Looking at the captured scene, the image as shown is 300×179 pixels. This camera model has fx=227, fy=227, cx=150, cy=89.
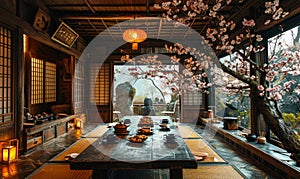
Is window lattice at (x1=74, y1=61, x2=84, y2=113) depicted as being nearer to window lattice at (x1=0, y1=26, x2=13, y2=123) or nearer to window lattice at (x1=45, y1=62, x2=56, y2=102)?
window lattice at (x1=45, y1=62, x2=56, y2=102)

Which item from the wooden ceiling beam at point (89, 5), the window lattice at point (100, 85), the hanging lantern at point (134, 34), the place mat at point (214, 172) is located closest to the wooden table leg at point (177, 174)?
the place mat at point (214, 172)

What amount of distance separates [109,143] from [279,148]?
8.71ft

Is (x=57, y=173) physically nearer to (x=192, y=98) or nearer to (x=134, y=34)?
(x=134, y=34)

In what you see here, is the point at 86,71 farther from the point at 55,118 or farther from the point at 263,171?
the point at 263,171

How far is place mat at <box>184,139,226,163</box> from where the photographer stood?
3492 mm

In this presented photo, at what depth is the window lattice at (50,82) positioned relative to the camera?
7.04 metres

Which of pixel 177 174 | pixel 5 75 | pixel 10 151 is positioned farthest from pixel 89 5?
pixel 177 174

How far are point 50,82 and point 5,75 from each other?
358 cm

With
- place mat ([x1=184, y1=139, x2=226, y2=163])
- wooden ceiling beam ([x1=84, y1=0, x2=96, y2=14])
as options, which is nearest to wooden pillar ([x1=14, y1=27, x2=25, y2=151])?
wooden ceiling beam ([x1=84, y1=0, x2=96, y2=14])

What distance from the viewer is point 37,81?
21.0ft

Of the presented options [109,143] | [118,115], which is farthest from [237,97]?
[118,115]

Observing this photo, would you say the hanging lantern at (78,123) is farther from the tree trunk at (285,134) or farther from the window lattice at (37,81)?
the tree trunk at (285,134)

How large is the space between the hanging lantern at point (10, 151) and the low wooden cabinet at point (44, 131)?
37 centimetres

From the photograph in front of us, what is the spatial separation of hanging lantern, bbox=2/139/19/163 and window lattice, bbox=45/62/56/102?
3332 millimetres
